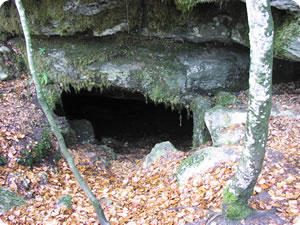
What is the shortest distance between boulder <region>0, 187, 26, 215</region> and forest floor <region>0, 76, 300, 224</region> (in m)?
0.11

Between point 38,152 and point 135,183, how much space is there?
2.54 metres

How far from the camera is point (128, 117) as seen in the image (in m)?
13.4

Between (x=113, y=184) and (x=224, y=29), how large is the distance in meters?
5.30

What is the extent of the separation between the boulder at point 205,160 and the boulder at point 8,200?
3.17 m

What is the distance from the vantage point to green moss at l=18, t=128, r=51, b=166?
19.8 ft

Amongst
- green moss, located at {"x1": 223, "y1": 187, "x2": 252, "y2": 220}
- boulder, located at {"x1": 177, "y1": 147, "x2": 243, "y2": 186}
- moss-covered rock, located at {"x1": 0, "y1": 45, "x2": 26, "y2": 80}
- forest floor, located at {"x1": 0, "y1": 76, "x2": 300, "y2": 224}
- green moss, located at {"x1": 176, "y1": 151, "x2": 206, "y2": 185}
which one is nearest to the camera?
green moss, located at {"x1": 223, "y1": 187, "x2": 252, "y2": 220}

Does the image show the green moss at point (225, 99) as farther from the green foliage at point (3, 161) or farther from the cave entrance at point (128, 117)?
the green foliage at point (3, 161)

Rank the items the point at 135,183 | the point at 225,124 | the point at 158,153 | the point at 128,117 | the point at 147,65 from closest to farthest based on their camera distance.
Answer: the point at 135,183, the point at 225,124, the point at 158,153, the point at 147,65, the point at 128,117

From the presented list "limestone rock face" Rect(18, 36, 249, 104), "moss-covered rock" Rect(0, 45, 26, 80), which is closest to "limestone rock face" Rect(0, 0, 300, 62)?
"limestone rock face" Rect(18, 36, 249, 104)

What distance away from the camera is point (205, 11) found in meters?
7.21

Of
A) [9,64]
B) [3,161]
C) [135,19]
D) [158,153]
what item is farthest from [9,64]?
[158,153]

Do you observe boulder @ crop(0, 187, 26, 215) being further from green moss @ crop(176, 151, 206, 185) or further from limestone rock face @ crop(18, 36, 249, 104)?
limestone rock face @ crop(18, 36, 249, 104)

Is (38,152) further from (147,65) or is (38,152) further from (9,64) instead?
(147,65)

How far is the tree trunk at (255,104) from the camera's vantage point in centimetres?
297
